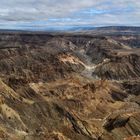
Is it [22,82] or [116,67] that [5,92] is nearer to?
[22,82]

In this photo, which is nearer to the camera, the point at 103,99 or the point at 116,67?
the point at 103,99

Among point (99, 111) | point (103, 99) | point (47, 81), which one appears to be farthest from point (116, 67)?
point (99, 111)

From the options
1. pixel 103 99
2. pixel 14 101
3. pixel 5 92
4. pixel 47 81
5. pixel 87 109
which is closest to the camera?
pixel 14 101

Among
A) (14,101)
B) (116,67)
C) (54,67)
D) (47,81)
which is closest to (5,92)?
(14,101)

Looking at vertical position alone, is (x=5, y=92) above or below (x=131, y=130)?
above

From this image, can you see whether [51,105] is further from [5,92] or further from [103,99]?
[103,99]

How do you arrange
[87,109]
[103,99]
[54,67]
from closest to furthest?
[87,109]
[103,99]
[54,67]
